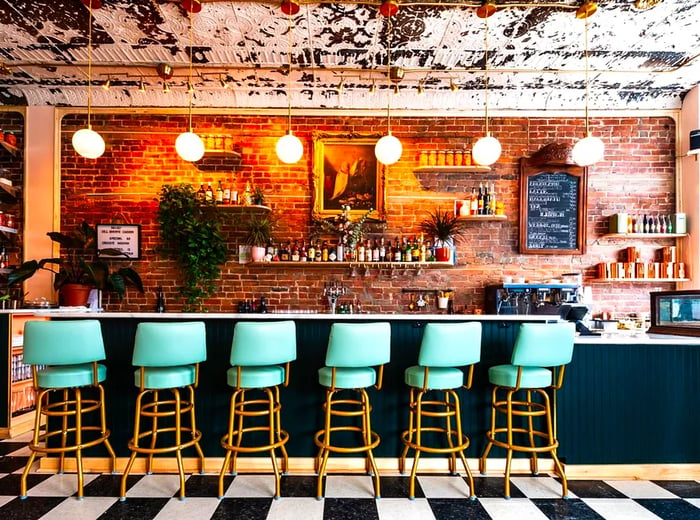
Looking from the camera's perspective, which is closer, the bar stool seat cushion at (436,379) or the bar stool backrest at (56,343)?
the bar stool backrest at (56,343)

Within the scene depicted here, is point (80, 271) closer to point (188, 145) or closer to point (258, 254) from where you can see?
point (258, 254)

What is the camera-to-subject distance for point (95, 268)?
4.60 m

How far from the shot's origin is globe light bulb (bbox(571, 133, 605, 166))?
11.7 feet

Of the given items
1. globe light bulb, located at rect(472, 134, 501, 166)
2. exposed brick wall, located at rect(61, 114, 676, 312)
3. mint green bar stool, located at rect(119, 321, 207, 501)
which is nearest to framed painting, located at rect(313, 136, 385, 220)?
exposed brick wall, located at rect(61, 114, 676, 312)

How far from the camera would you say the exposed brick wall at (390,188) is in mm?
5195

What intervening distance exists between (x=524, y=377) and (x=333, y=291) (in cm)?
262

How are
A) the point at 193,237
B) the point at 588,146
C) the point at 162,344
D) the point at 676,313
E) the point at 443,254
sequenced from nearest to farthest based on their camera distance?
the point at 162,344 < the point at 676,313 < the point at 588,146 < the point at 193,237 < the point at 443,254

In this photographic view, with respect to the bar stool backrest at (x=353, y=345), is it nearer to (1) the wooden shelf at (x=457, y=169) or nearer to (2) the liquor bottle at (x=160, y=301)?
(1) the wooden shelf at (x=457, y=169)

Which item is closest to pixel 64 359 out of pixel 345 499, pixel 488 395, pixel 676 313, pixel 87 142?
pixel 87 142

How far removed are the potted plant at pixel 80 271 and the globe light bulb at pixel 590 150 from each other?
4.84m

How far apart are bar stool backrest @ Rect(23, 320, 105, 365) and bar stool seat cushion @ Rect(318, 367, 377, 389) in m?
1.60

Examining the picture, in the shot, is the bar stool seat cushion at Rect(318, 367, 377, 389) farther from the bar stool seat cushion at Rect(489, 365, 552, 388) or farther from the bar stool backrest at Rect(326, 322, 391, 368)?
the bar stool seat cushion at Rect(489, 365, 552, 388)

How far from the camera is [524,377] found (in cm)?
291

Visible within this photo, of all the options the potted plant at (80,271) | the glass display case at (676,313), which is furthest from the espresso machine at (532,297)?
the potted plant at (80,271)
